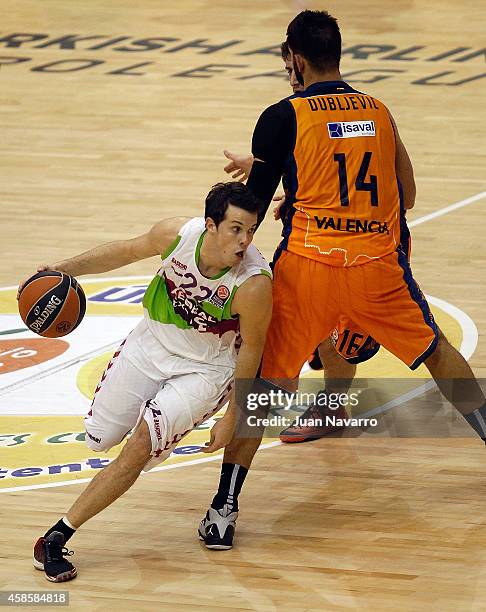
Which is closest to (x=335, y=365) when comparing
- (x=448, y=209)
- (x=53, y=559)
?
(x=53, y=559)

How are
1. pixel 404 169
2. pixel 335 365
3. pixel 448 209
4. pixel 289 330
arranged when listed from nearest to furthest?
1. pixel 289 330
2. pixel 404 169
3. pixel 335 365
4. pixel 448 209

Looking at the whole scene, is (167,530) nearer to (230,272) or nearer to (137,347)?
(137,347)

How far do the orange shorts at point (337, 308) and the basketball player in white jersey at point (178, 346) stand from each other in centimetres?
21

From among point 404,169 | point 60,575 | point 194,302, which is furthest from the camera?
point 404,169

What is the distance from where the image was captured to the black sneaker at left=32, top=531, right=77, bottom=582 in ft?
17.1

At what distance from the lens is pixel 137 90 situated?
14039mm

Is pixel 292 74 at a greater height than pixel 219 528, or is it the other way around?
pixel 292 74

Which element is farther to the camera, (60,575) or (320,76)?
(320,76)

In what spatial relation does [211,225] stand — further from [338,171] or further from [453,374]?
[453,374]

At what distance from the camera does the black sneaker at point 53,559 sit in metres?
5.21

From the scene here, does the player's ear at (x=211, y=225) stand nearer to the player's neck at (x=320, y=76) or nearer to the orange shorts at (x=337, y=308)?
the orange shorts at (x=337, y=308)

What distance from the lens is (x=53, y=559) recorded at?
206 inches

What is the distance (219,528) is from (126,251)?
1180 mm

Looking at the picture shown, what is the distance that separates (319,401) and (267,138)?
1814 millimetres
